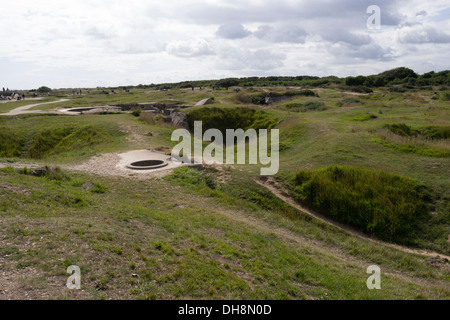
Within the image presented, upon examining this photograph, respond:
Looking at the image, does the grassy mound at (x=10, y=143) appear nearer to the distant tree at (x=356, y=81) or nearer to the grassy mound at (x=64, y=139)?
the grassy mound at (x=64, y=139)

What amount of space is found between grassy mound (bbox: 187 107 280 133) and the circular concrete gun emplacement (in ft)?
51.6

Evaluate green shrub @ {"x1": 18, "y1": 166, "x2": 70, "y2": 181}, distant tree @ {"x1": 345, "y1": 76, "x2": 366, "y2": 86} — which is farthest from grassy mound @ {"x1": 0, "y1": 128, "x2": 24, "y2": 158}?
distant tree @ {"x1": 345, "y1": 76, "x2": 366, "y2": 86}

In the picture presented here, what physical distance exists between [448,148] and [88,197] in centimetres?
1795

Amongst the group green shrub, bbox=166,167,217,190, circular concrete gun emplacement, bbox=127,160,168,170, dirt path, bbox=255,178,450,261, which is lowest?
dirt path, bbox=255,178,450,261

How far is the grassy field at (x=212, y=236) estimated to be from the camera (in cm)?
625

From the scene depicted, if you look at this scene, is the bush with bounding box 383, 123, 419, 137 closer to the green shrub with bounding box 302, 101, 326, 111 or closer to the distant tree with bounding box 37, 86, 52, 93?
the green shrub with bounding box 302, 101, 326, 111

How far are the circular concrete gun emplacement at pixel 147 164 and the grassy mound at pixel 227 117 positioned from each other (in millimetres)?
15735

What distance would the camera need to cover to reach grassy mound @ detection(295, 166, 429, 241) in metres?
12.0

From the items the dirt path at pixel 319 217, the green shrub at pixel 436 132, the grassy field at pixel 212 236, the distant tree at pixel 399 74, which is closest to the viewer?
the grassy field at pixel 212 236

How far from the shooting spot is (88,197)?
11156 millimetres

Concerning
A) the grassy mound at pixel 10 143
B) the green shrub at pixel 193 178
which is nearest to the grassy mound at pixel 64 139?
the grassy mound at pixel 10 143

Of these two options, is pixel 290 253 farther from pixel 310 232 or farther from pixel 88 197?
pixel 88 197

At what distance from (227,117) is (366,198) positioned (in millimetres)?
23563

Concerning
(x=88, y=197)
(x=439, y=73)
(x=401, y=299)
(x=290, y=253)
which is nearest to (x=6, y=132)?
(x=88, y=197)
